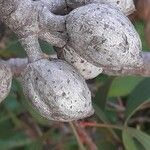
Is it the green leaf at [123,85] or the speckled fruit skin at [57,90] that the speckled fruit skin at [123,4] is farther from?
the green leaf at [123,85]

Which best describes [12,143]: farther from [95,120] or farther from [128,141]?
[128,141]

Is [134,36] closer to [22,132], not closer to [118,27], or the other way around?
[118,27]

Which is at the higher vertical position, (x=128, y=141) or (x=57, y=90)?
(x=57, y=90)

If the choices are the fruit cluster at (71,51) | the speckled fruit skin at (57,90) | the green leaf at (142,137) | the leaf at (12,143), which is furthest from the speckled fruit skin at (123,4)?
the leaf at (12,143)

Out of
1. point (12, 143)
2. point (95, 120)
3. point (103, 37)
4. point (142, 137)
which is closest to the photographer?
point (103, 37)

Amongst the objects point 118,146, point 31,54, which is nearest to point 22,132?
point 118,146

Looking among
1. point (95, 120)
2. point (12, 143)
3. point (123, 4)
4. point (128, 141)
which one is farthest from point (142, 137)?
point (12, 143)
